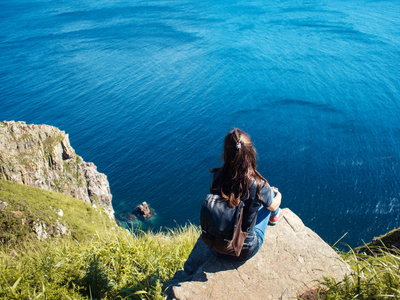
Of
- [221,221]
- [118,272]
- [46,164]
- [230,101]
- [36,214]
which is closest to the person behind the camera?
[221,221]

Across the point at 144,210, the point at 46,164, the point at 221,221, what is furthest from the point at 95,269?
the point at 144,210

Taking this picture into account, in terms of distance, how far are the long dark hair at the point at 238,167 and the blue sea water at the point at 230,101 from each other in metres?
24.2

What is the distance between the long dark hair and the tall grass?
5.68 ft

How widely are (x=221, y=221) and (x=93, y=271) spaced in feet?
8.13

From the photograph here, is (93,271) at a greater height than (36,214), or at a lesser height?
greater

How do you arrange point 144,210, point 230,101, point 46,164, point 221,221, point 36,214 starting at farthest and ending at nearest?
point 230,101
point 144,210
point 46,164
point 36,214
point 221,221

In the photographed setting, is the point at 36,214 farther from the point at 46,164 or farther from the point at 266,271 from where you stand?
the point at 46,164

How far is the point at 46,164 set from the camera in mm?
23625

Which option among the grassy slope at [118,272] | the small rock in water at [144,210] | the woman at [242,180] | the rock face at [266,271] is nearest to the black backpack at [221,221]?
the woman at [242,180]

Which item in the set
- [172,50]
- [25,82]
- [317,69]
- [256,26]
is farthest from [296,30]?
[25,82]

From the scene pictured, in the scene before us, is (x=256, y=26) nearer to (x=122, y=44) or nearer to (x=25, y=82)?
(x=122, y=44)

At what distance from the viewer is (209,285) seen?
16.1 feet

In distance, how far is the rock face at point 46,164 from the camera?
20781 millimetres

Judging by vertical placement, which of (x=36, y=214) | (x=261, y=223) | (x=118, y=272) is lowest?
(x=36, y=214)
